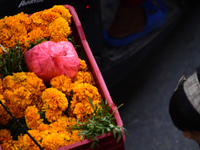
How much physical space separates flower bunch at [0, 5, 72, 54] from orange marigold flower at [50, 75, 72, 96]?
0.24 metres

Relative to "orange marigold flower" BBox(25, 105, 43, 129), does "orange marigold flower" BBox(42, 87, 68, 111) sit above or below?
above

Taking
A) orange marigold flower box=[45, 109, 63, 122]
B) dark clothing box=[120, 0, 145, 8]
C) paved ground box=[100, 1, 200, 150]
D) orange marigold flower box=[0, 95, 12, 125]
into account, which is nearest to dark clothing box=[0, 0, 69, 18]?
orange marigold flower box=[0, 95, 12, 125]

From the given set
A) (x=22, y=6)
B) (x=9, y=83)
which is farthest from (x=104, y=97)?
(x=22, y=6)

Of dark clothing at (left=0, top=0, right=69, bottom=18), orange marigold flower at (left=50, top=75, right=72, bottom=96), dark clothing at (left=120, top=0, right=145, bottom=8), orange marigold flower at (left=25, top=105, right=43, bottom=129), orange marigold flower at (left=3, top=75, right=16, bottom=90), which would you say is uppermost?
dark clothing at (left=0, top=0, right=69, bottom=18)

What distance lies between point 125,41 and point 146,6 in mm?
479

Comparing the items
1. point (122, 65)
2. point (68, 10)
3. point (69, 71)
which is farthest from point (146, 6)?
point (69, 71)

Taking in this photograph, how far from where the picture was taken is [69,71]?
1.51m

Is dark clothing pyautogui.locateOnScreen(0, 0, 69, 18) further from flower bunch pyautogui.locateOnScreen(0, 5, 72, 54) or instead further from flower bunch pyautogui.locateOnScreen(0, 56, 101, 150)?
flower bunch pyautogui.locateOnScreen(0, 56, 101, 150)

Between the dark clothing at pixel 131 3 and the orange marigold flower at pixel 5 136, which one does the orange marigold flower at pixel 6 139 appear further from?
the dark clothing at pixel 131 3

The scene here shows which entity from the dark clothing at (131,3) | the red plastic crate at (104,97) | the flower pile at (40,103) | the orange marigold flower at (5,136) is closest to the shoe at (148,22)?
the dark clothing at (131,3)

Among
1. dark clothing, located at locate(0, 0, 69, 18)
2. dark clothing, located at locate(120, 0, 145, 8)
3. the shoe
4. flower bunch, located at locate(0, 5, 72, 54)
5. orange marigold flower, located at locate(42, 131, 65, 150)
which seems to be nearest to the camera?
orange marigold flower, located at locate(42, 131, 65, 150)

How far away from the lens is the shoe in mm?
3051

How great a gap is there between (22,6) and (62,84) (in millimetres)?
619

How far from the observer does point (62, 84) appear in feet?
4.83
